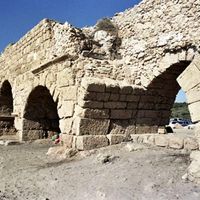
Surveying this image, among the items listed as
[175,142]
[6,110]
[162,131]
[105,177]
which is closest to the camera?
[105,177]

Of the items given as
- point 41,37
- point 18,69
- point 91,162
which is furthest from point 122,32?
point 18,69

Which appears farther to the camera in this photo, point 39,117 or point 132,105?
point 39,117

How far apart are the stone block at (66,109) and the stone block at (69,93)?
10cm

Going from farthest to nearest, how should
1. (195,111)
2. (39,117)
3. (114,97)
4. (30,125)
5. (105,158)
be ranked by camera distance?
1. (39,117)
2. (30,125)
3. (114,97)
4. (105,158)
5. (195,111)

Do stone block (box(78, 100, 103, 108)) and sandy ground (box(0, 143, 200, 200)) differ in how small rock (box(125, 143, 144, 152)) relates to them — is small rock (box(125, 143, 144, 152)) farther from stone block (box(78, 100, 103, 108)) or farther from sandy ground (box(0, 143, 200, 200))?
stone block (box(78, 100, 103, 108))

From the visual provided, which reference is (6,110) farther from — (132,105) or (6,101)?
(132,105)

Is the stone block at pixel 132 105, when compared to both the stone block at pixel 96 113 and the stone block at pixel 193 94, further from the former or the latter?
the stone block at pixel 193 94

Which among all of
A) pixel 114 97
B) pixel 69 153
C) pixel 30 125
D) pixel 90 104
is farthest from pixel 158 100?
pixel 30 125

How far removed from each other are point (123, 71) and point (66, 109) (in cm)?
152

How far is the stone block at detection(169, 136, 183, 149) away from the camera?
6008 millimetres

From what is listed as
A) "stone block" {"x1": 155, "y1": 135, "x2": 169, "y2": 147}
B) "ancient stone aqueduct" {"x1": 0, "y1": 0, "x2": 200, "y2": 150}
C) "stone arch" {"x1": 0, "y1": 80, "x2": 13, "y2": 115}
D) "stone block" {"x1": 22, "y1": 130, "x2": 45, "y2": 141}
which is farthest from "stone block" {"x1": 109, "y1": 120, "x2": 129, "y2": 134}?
"stone arch" {"x1": 0, "y1": 80, "x2": 13, "y2": 115}

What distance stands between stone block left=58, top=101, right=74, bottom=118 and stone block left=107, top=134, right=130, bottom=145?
0.98 metres

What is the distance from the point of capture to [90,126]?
6.70 m

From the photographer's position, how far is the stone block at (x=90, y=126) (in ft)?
21.7
